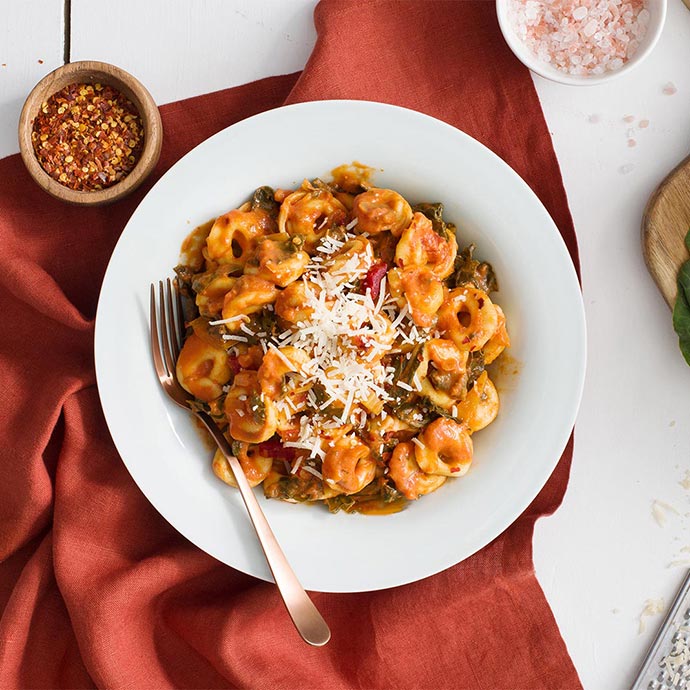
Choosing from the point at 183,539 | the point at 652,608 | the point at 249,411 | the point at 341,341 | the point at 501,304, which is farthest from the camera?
the point at 652,608

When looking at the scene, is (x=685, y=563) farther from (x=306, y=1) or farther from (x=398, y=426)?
(x=306, y=1)

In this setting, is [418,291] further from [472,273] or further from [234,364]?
[234,364]

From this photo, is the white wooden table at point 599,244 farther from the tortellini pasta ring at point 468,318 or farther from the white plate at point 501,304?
the tortellini pasta ring at point 468,318

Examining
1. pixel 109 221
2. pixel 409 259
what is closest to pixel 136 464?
pixel 109 221

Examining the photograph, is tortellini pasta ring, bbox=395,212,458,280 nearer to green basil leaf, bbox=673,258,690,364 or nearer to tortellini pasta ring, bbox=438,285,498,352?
tortellini pasta ring, bbox=438,285,498,352

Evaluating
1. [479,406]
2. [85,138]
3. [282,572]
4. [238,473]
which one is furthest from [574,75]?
[282,572]

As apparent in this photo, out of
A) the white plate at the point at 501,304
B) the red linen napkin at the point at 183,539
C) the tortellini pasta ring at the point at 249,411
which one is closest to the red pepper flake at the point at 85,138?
the red linen napkin at the point at 183,539

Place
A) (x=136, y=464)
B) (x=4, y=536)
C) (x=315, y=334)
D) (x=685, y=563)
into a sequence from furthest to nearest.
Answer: (x=685, y=563) → (x=4, y=536) → (x=136, y=464) → (x=315, y=334)
